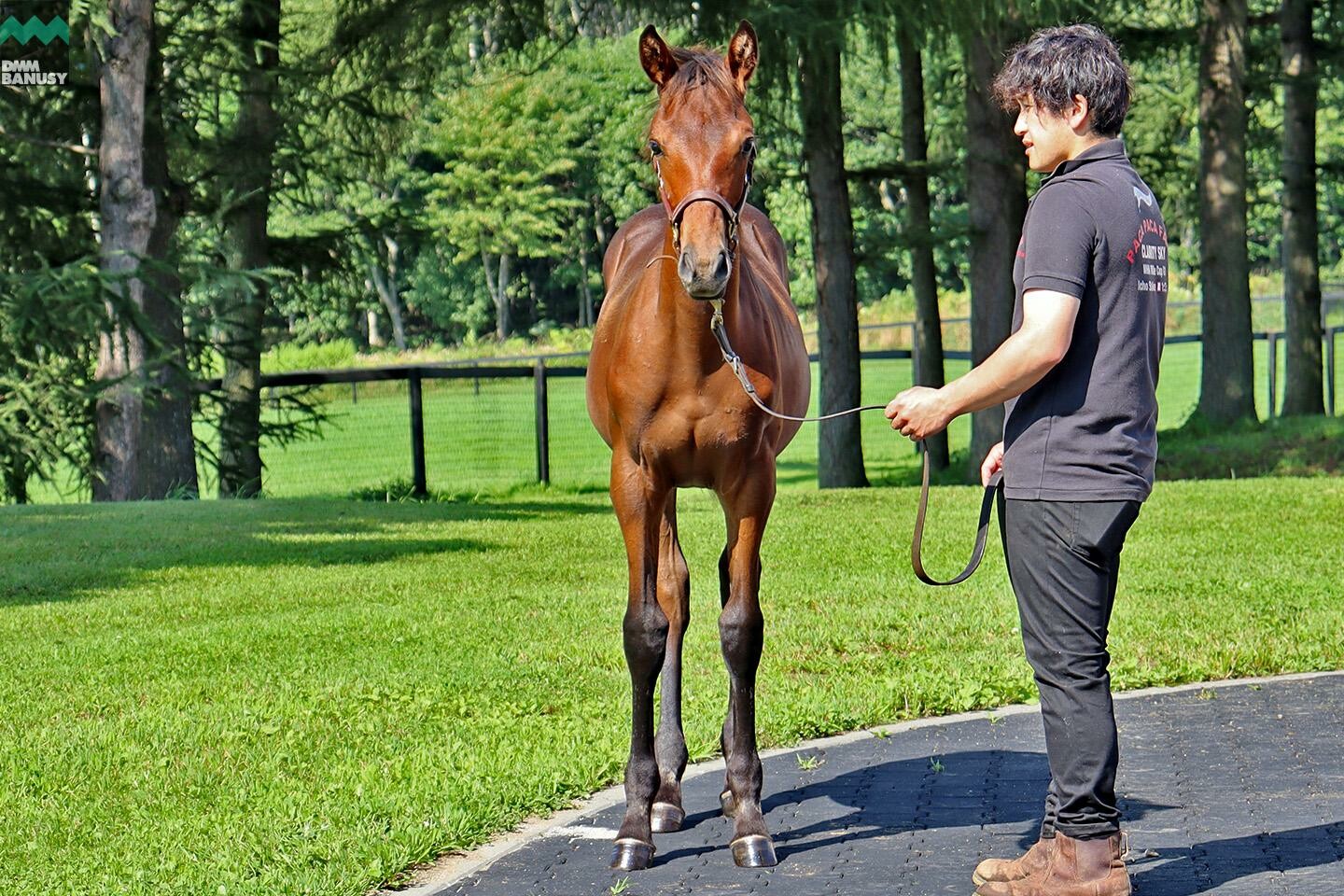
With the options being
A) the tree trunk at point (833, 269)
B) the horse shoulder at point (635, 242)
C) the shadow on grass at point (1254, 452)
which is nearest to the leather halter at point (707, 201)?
the horse shoulder at point (635, 242)

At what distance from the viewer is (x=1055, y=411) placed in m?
4.37

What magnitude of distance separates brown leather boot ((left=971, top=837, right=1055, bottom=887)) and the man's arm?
1.29 m

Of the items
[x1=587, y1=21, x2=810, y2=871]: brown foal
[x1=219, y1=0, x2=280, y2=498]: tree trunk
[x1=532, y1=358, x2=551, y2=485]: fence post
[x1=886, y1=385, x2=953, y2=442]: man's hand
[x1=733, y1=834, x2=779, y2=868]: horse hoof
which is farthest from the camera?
[x1=532, y1=358, x2=551, y2=485]: fence post

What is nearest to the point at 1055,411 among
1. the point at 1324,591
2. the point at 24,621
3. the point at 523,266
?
the point at 1324,591

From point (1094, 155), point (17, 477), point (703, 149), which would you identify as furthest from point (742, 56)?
point (17, 477)

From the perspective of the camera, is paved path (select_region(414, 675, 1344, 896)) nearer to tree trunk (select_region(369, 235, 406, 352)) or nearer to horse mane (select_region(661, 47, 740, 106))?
horse mane (select_region(661, 47, 740, 106))

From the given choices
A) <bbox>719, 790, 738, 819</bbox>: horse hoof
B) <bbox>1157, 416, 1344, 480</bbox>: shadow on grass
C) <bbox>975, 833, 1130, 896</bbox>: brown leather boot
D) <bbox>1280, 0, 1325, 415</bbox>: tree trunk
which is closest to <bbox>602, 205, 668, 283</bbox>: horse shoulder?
<bbox>719, 790, 738, 819</bbox>: horse hoof

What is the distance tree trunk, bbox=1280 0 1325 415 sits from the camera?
24.2m

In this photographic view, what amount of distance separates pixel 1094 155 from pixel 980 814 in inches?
94.1

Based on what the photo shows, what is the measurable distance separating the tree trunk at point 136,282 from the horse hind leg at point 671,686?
9926mm

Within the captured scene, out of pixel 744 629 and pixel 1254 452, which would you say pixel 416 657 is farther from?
pixel 1254 452

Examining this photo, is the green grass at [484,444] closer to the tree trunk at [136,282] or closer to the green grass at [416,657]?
the tree trunk at [136,282]

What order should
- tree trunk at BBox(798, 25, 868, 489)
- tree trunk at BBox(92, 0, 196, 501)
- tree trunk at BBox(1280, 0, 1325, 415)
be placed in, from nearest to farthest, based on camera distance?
tree trunk at BBox(92, 0, 196, 501) < tree trunk at BBox(798, 25, 868, 489) < tree trunk at BBox(1280, 0, 1325, 415)

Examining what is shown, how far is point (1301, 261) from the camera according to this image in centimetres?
2448
